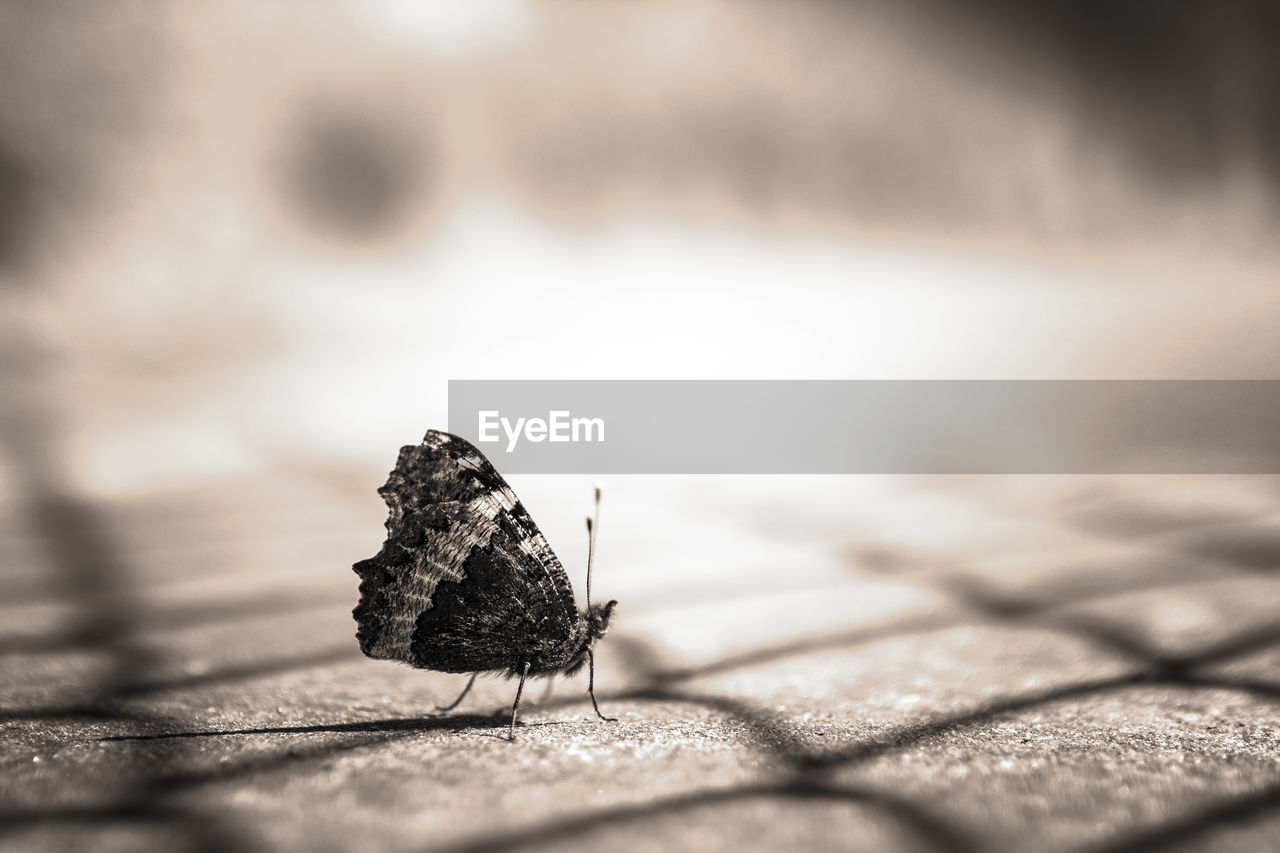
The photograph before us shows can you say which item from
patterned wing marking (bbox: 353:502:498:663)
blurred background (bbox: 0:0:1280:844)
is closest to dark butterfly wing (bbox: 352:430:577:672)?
patterned wing marking (bbox: 353:502:498:663)

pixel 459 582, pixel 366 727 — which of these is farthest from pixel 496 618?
pixel 366 727

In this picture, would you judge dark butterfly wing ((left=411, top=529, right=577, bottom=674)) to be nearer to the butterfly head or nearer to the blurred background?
the butterfly head

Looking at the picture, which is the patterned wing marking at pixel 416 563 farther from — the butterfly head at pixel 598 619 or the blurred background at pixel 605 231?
the blurred background at pixel 605 231

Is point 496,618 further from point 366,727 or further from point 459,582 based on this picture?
point 366,727

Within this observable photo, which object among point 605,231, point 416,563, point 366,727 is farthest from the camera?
point 605,231

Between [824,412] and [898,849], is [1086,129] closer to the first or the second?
[824,412]

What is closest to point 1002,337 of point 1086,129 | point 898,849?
point 1086,129

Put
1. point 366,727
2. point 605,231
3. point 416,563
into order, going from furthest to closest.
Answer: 1. point 605,231
2. point 416,563
3. point 366,727
